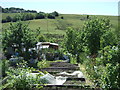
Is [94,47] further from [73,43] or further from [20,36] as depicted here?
[73,43]

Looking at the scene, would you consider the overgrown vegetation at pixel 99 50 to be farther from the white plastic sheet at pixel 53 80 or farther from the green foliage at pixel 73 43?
the white plastic sheet at pixel 53 80

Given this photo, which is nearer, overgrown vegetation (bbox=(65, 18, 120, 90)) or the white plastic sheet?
overgrown vegetation (bbox=(65, 18, 120, 90))

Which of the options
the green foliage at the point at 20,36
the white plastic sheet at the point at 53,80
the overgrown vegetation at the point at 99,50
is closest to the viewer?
the overgrown vegetation at the point at 99,50

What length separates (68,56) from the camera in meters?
17.6

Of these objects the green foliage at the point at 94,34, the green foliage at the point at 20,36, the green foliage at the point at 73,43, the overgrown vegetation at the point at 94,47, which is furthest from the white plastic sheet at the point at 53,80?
the green foliage at the point at 73,43

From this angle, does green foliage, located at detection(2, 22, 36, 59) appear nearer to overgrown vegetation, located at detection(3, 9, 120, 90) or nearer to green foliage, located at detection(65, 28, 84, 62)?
overgrown vegetation, located at detection(3, 9, 120, 90)

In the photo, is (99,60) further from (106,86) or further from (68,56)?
(68,56)

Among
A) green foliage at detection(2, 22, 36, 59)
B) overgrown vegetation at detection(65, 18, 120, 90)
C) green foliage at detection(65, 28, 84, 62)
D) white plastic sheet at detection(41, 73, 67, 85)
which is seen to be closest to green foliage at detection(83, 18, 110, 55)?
overgrown vegetation at detection(65, 18, 120, 90)

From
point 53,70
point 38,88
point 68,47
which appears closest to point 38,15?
point 68,47

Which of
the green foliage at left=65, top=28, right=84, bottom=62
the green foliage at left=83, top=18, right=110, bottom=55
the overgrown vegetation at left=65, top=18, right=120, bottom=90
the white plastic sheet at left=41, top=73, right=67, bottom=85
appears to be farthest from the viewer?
the green foliage at left=65, top=28, right=84, bottom=62

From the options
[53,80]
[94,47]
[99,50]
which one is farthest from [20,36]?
[53,80]

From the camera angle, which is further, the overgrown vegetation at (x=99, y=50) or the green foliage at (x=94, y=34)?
the green foliage at (x=94, y=34)

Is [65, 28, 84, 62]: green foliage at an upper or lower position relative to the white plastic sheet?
upper

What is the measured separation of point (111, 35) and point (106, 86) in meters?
4.84
